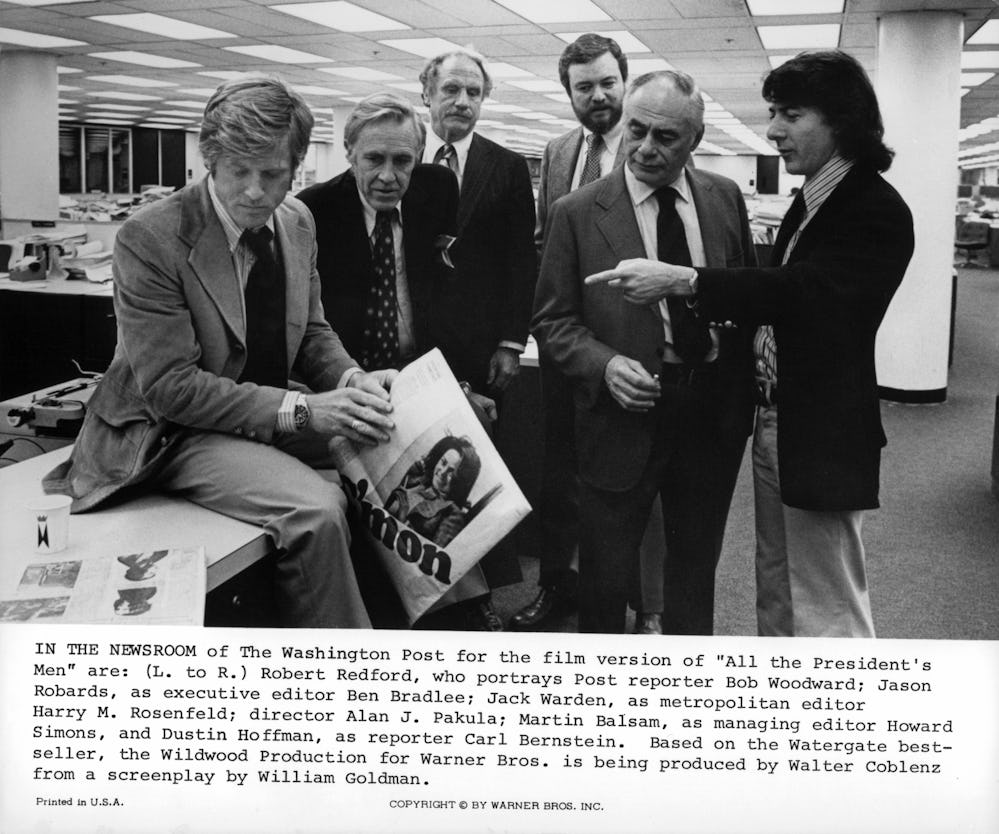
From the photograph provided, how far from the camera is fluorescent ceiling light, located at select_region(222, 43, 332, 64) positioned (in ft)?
6.17

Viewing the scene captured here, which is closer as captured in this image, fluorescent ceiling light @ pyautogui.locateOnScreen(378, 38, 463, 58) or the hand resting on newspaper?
the hand resting on newspaper

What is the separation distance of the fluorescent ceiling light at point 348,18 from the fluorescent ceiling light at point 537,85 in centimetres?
28

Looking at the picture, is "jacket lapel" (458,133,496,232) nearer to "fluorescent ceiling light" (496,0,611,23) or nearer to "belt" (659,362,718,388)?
"fluorescent ceiling light" (496,0,611,23)

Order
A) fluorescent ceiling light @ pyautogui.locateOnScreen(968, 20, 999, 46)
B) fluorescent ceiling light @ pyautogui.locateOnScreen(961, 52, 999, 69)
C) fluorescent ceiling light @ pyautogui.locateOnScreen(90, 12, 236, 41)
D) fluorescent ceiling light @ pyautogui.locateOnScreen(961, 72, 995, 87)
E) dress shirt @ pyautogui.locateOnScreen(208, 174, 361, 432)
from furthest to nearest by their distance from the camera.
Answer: fluorescent ceiling light @ pyautogui.locateOnScreen(961, 72, 995, 87)
fluorescent ceiling light @ pyautogui.locateOnScreen(961, 52, 999, 69)
fluorescent ceiling light @ pyautogui.locateOnScreen(968, 20, 999, 46)
fluorescent ceiling light @ pyautogui.locateOnScreen(90, 12, 236, 41)
dress shirt @ pyautogui.locateOnScreen(208, 174, 361, 432)

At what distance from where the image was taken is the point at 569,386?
1.91 m

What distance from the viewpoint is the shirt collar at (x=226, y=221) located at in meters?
1.36

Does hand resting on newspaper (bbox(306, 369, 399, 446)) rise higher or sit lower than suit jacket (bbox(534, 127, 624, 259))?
lower

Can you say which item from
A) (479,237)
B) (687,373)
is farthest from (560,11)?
(687,373)

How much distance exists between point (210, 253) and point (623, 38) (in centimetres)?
107

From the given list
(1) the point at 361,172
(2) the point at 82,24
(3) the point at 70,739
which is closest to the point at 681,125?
(1) the point at 361,172

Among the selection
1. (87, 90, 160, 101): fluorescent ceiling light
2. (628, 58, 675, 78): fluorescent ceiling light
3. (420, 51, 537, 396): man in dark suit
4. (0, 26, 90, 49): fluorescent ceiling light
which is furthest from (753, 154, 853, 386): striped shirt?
(87, 90, 160, 101): fluorescent ceiling light

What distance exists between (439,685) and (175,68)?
1753 millimetres

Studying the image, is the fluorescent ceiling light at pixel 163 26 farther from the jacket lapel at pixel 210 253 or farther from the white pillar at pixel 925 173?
the white pillar at pixel 925 173

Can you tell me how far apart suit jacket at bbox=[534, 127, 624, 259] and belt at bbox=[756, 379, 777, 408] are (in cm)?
60
